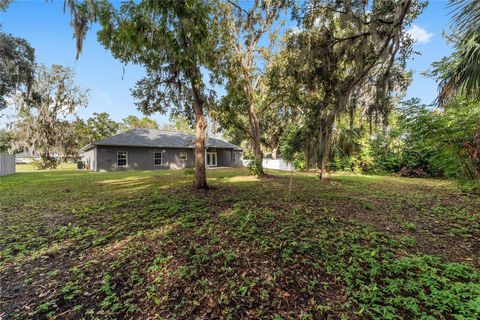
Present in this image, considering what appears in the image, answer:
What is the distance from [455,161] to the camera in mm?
5602

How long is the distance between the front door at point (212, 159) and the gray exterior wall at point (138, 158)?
0.35 m

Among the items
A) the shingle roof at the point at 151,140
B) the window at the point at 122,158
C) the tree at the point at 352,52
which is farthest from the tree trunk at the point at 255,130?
the window at the point at 122,158

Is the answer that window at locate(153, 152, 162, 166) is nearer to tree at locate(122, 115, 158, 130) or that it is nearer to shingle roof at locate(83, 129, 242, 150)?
shingle roof at locate(83, 129, 242, 150)

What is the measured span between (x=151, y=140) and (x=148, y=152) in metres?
1.11

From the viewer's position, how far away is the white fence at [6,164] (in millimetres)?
12219

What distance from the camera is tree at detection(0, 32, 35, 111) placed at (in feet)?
30.3

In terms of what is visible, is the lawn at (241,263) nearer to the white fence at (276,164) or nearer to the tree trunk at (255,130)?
the tree trunk at (255,130)

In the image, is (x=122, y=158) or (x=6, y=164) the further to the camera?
(x=122, y=158)

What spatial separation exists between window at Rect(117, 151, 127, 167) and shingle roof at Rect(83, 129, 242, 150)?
84 cm

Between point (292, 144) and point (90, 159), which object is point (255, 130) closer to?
point (292, 144)

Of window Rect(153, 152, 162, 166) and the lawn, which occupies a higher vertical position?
window Rect(153, 152, 162, 166)

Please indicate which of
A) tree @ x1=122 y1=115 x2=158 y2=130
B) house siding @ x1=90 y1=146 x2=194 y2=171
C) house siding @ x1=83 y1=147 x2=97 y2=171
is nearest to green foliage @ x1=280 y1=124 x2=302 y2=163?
Answer: house siding @ x1=90 y1=146 x2=194 y2=171

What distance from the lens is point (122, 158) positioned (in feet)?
55.3

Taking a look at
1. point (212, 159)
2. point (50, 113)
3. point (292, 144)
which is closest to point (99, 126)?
point (50, 113)
